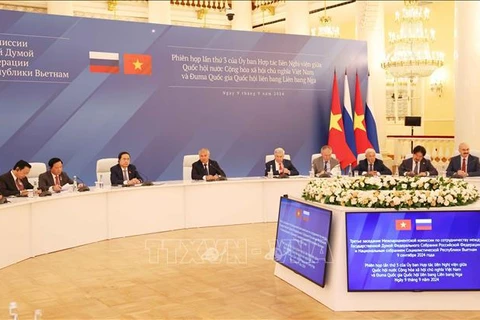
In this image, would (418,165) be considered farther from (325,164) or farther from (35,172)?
(35,172)

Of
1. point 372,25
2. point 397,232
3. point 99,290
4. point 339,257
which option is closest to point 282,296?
point 339,257

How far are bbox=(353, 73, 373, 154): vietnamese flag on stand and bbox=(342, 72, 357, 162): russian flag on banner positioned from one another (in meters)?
0.12

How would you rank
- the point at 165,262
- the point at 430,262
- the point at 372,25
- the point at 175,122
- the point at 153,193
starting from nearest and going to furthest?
the point at 430,262 < the point at 165,262 < the point at 153,193 < the point at 175,122 < the point at 372,25

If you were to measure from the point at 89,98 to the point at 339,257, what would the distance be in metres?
5.95

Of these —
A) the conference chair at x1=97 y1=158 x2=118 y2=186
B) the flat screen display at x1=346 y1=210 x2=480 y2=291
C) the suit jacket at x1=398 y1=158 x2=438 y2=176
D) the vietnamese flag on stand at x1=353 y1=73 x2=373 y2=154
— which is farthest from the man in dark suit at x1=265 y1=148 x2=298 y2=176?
the flat screen display at x1=346 y1=210 x2=480 y2=291

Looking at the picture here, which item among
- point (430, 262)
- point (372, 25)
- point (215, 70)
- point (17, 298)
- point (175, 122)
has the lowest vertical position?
point (17, 298)

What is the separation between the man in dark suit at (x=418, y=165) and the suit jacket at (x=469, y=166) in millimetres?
263

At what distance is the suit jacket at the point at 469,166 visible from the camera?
8883mm

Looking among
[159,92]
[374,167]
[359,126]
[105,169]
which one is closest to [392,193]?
[374,167]

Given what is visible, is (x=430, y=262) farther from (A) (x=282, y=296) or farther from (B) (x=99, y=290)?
(B) (x=99, y=290)

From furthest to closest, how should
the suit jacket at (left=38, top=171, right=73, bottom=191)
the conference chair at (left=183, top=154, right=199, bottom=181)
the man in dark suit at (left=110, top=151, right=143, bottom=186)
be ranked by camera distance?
the conference chair at (left=183, top=154, right=199, bottom=181) → the man in dark suit at (left=110, top=151, right=143, bottom=186) → the suit jacket at (left=38, top=171, right=73, bottom=191)

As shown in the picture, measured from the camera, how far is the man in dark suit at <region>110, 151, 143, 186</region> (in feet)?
27.7

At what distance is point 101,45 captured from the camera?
31.8 feet

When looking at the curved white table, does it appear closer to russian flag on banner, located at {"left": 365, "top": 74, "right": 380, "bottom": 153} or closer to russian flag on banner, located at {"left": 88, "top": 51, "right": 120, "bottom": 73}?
russian flag on banner, located at {"left": 88, "top": 51, "right": 120, "bottom": 73}
